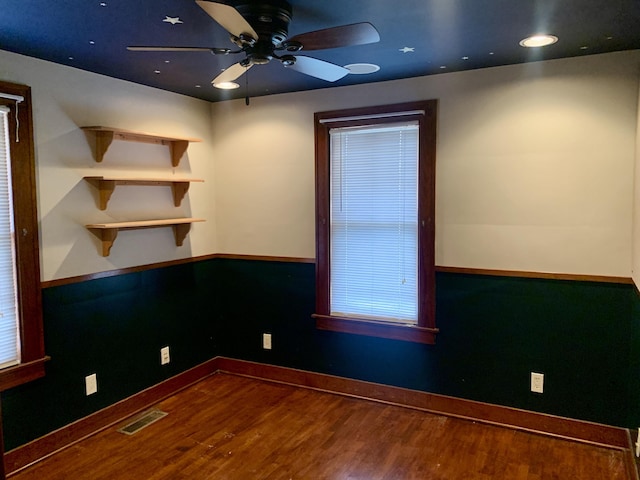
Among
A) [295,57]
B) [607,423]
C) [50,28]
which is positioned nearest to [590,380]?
[607,423]

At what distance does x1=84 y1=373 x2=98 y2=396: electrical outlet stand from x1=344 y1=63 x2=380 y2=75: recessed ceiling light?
2.67 metres

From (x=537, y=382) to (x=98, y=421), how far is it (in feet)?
9.71

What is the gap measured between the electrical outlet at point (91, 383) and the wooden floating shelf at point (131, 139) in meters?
1.46

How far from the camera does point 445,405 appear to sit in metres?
3.48

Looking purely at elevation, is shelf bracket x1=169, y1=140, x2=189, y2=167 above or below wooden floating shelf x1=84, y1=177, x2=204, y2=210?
above

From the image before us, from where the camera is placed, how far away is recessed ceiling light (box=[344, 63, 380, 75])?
308cm

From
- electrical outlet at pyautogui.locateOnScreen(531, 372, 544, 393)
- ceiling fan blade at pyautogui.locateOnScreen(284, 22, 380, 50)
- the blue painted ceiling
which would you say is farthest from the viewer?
electrical outlet at pyautogui.locateOnScreen(531, 372, 544, 393)

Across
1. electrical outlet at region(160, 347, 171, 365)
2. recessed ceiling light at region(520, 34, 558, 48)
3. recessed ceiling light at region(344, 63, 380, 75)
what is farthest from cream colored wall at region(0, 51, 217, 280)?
recessed ceiling light at region(520, 34, 558, 48)

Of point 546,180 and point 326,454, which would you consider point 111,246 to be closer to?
point 326,454

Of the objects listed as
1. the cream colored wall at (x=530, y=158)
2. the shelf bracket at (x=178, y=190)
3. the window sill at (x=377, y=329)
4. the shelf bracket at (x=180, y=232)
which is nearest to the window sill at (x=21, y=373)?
the shelf bracket at (x=180, y=232)

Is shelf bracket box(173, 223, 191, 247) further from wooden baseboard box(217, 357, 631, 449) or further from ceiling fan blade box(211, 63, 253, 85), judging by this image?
ceiling fan blade box(211, 63, 253, 85)

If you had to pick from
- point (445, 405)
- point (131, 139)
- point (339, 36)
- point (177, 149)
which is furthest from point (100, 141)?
point (445, 405)

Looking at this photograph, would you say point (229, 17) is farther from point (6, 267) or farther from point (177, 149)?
point (177, 149)

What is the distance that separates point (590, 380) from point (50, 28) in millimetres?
3655
